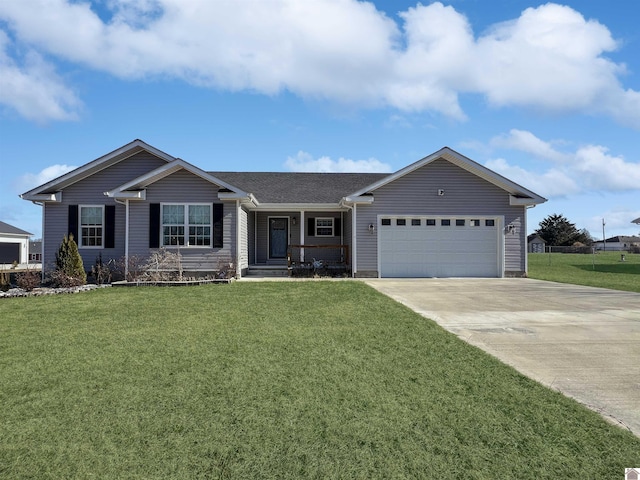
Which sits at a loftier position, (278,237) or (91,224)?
(91,224)

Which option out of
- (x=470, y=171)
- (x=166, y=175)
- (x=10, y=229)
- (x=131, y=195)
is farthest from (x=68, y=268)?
(x=10, y=229)

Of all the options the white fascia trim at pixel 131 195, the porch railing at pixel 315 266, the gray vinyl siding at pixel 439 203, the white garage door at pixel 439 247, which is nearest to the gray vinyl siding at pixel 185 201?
the white fascia trim at pixel 131 195

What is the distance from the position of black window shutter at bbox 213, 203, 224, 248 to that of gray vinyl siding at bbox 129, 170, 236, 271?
144mm

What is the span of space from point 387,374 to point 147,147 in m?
13.9

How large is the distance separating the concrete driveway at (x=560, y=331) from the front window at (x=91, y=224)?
11.2 m

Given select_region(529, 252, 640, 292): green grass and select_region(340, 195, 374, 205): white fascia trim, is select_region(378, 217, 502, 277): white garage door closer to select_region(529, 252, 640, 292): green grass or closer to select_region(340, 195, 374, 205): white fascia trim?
select_region(340, 195, 374, 205): white fascia trim

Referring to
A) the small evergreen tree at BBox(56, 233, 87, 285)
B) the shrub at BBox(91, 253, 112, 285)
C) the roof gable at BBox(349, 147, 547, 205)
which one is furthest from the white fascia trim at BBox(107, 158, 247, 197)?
the roof gable at BBox(349, 147, 547, 205)

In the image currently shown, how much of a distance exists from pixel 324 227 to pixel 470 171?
6744 millimetres

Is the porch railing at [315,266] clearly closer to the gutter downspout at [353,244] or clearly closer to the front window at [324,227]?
the gutter downspout at [353,244]

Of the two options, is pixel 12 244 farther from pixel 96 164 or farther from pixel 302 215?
pixel 302 215

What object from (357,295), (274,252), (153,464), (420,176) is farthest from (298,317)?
(274,252)

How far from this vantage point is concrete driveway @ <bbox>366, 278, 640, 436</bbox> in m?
3.93

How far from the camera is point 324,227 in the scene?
18.0 metres

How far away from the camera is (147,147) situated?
14906 millimetres
